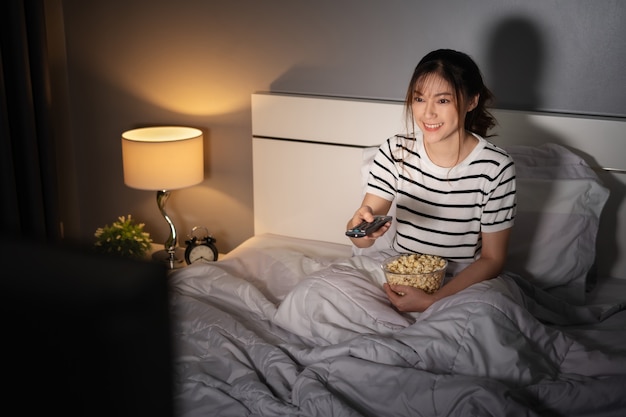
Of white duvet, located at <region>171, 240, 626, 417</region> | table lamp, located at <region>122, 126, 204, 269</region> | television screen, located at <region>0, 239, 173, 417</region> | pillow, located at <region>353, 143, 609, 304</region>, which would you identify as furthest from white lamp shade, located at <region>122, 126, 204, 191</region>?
television screen, located at <region>0, 239, 173, 417</region>

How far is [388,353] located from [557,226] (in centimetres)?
98

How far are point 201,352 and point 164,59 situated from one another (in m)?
1.62

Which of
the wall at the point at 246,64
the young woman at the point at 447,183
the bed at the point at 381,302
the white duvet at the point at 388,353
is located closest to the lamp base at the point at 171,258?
the wall at the point at 246,64

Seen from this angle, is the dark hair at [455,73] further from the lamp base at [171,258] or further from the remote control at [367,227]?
the lamp base at [171,258]

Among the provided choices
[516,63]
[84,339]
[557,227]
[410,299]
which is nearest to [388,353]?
[410,299]

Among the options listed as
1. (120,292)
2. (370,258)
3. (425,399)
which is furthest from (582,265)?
(120,292)

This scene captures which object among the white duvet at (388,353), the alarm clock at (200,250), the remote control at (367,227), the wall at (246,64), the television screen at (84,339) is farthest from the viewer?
the alarm clock at (200,250)

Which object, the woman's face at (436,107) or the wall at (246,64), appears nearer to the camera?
the woman's face at (436,107)

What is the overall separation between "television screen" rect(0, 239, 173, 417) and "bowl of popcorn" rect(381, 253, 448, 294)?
1.49 m

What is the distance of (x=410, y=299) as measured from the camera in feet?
6.16

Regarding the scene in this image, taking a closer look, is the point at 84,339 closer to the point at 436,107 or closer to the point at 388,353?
the point at 388,353

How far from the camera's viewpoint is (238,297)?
2172 mm

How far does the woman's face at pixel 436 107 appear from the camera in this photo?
195cm

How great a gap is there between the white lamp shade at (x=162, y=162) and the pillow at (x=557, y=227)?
4.21ft
